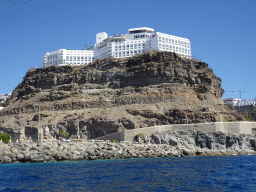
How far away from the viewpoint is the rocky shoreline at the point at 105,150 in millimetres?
41594

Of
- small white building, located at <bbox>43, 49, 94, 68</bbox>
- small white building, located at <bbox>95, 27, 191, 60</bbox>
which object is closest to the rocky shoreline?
small white building, located at <bbox>95, 27, 191, 60</bbox>

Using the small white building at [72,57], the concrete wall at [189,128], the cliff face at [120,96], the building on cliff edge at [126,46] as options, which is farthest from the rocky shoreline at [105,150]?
the small white building at [72,57]

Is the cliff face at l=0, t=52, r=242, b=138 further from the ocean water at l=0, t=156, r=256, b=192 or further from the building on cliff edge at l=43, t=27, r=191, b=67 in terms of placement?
the ocean water at l=0, t=156, r=256, b=192

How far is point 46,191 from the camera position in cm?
2164

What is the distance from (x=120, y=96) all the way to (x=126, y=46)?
37.4 metres

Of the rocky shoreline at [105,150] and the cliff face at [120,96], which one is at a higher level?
the cliff face at [120,96]

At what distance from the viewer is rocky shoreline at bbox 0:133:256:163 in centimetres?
4159

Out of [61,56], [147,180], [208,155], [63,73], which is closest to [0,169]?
[147,180]

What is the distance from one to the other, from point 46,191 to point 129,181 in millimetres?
6992

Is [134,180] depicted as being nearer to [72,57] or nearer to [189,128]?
[189,128]

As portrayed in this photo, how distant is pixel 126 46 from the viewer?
107 meters

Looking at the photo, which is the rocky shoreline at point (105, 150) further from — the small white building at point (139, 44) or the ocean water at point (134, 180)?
the small white building at point (139, 44)

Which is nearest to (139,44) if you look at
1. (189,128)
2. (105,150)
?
(189,128)

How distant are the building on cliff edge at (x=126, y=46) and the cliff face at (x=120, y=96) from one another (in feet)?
63.6
